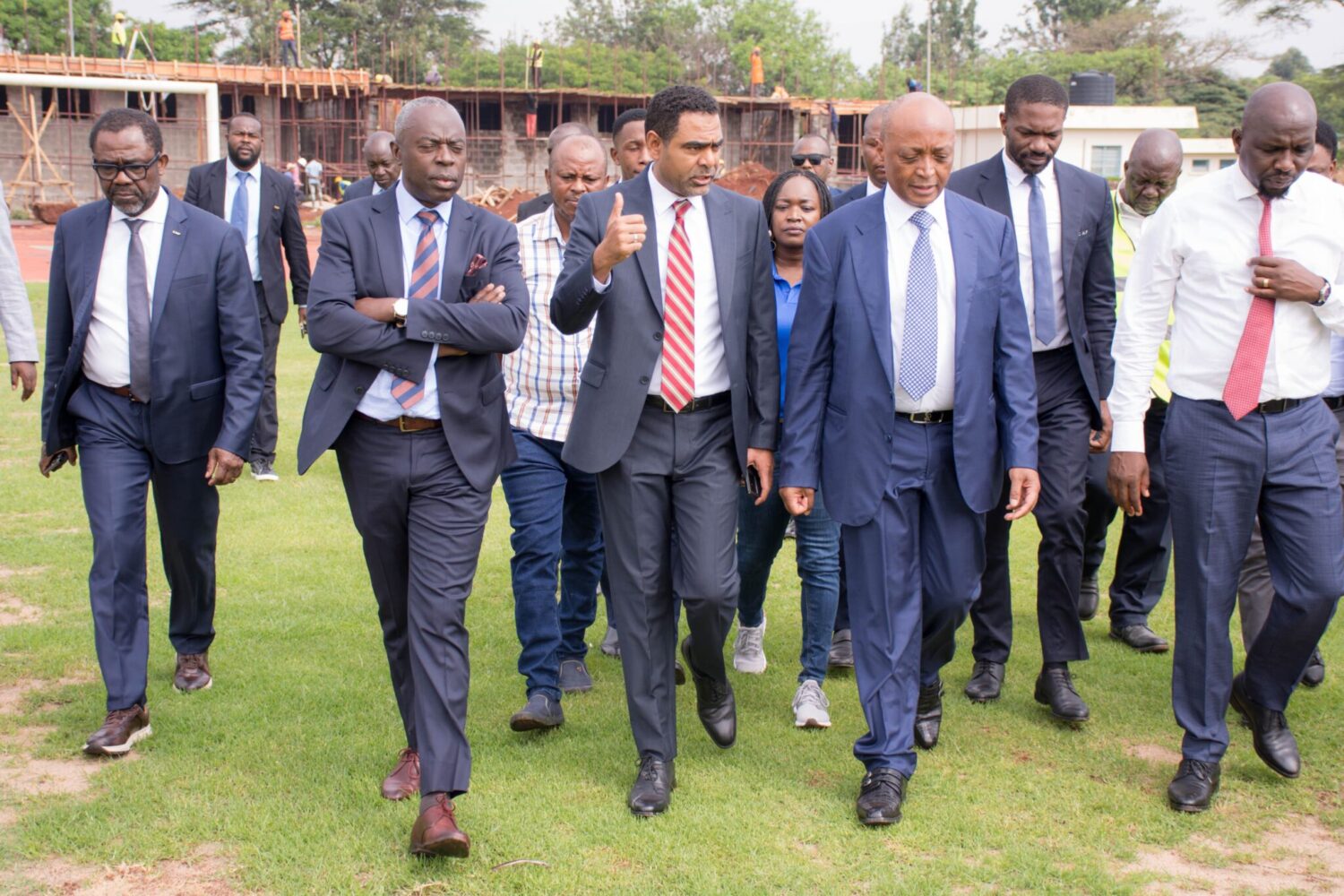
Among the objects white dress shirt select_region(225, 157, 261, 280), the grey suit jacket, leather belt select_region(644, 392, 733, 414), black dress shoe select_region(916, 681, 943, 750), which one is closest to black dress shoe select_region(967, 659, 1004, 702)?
black dress shoe select_region(916, 681, 943, 750)

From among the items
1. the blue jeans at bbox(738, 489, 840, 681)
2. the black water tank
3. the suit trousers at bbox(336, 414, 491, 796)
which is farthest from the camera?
the black water tank

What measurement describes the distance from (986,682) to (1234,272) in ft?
7.07

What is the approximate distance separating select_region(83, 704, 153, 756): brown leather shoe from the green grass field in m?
0.06

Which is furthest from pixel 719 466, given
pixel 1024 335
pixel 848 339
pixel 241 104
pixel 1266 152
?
pixel 241 104

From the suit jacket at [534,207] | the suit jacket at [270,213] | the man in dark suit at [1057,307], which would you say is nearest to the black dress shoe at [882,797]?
the man in dark suit at [1057,307]

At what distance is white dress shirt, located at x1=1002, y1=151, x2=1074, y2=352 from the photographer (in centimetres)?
584

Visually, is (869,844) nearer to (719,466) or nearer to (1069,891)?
(1069,891)

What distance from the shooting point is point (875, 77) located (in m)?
81.2

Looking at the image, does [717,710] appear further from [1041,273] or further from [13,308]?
[13,308]

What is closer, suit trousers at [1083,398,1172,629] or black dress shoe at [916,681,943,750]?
black dress shoe at [916,681,943,750]

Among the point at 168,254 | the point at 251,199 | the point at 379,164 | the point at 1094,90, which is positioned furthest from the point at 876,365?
the point at 1094,90

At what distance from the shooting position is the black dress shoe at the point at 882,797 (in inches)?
187

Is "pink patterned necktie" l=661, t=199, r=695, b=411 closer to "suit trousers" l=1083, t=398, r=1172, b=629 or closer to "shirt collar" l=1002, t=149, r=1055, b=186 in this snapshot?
"shirt collar" l=1002, t=149, r=1055, b=186

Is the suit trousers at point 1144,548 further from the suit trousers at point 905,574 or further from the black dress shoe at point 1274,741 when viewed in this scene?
the suit trousers at point 905,574
